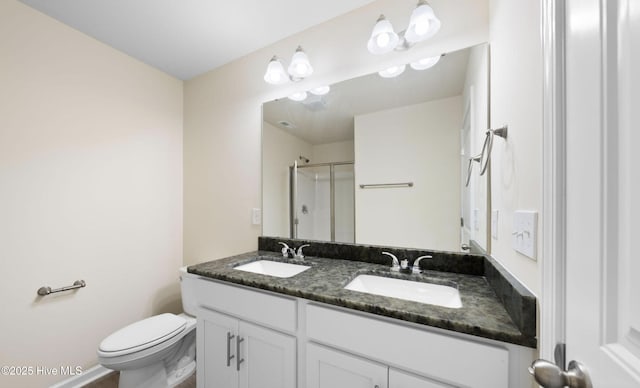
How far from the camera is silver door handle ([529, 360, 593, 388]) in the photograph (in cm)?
40

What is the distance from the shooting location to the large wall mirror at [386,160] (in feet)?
3.81

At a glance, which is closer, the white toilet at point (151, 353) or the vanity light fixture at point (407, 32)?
the vanity light fixture at point (407, 32)

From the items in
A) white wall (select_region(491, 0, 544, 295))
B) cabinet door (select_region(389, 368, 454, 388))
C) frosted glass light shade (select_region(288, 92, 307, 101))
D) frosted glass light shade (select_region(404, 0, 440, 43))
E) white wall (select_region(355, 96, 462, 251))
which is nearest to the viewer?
white wall (select_region(491, 0, 544, 295))

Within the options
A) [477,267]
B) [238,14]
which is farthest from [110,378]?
[238,14]

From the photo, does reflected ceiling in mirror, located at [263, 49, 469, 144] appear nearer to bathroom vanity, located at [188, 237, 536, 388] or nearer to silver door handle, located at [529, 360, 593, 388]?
bathroom vanity, located at [188, 237, 536, 388]

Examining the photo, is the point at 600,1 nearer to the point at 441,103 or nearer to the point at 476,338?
the point at 476,338

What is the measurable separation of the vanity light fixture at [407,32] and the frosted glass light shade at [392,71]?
0.09 meters

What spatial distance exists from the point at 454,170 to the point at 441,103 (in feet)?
1.19

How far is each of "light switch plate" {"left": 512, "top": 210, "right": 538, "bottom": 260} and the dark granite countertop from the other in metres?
0.22

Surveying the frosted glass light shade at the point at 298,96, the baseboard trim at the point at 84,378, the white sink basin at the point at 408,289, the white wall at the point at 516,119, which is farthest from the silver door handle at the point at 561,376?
the baseboard trim at the point at 84,378

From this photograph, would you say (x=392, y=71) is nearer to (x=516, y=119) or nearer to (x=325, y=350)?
(x=516, y=119)

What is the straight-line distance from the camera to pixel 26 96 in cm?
135

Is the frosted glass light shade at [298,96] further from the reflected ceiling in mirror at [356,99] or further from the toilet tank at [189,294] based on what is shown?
the toilet tank at [189,294]

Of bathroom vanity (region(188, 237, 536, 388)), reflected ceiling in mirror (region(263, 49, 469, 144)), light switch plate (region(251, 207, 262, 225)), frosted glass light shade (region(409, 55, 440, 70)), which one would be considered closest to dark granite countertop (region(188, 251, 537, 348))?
bathroom vanity (region(188, 237, 536, 388))
